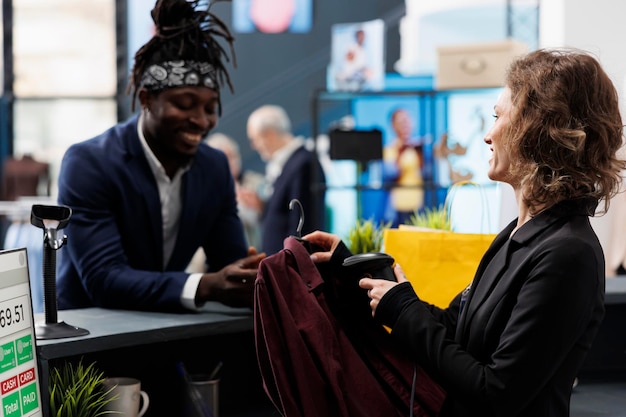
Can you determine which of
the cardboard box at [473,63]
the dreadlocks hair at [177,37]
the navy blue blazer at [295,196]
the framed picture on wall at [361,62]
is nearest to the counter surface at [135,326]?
the dreadlocks hair at [177,37]

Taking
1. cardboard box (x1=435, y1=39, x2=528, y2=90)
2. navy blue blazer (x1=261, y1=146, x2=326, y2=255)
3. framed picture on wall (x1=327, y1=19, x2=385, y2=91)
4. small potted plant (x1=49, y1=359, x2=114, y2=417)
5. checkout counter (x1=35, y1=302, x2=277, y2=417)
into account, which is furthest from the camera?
framed picture on wall (x1=327, y1=19, x2=385, y2=91)

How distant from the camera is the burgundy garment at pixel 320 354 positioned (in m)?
1.85

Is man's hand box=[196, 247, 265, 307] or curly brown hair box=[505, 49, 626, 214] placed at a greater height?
curly brown hair box=[505, 49, 626, 214]

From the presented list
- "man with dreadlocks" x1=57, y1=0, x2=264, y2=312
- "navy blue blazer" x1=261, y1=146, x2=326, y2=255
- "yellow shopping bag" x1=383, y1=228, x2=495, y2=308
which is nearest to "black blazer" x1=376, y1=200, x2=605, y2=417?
"yellow shopping bag" x1=383, y1=228, x2=495, y2=308

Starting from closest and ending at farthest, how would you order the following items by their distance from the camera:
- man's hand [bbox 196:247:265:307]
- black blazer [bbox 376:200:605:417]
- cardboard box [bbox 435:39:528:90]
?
black blazer [bbox 376:200:605:417], man's hand [bbox 196:247:265:307], cardboard box [bbox 435:39:528:90]

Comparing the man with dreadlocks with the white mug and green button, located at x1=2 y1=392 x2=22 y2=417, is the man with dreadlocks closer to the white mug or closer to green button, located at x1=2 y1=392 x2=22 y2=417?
the white mug

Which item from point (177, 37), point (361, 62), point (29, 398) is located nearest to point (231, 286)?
point (29, 398)

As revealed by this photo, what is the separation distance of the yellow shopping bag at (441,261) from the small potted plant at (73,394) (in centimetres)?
91

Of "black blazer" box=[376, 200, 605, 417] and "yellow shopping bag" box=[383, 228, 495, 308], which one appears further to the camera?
"yellow shopping bag" box=[383, 228, 495, 308]

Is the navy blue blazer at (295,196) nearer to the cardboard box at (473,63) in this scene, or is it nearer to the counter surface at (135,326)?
the cardboard box at (473,63)

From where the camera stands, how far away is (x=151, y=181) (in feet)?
9.04

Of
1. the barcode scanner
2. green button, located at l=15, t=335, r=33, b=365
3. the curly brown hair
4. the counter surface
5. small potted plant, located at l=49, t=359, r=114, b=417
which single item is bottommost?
small potted plant, located at l=49, t=359, r=114, b=417

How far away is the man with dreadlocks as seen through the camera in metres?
2.60

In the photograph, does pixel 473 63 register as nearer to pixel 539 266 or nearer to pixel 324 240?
pixel 324 240
